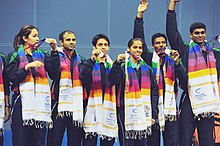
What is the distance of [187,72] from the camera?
4355 mm

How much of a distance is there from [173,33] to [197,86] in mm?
539

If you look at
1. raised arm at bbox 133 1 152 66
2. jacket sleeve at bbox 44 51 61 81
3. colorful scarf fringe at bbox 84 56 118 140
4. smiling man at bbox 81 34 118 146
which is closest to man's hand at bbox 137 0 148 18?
raised arm at bbox 133 1 152 66

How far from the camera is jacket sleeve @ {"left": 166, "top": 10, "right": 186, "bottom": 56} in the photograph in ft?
14.2

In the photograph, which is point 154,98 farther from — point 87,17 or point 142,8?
point 87,17

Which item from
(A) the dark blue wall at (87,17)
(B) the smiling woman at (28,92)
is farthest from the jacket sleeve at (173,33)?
(A) the dark blue wall at (87,17)

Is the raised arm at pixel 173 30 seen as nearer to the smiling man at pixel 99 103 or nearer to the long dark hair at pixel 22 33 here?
the smiling man at pixel 99 103

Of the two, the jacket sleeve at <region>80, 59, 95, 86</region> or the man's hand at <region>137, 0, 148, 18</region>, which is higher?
the man's hand at <region>137, 0, 148, 18</region>

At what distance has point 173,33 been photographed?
14.2 ft

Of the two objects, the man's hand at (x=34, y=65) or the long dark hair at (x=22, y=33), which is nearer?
the man's hand at (x=34, y=65)

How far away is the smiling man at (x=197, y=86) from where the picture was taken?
4281 mm

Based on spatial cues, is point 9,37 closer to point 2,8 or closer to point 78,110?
point 2,8

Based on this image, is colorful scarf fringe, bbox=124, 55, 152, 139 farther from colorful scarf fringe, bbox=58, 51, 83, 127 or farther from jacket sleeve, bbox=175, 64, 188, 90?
colorful scarf fringe, bbox=58, 51, 83, 127

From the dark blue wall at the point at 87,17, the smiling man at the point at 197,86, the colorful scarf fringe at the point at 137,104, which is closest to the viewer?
the colorful scarf fringe at the point at 137,104

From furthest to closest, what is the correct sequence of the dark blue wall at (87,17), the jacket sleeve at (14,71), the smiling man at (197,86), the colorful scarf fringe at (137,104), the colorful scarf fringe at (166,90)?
the dark blue wall at (87,17)
the colorful scarf fringe at (166,90)
the smiling man at (197,86)
the colorful scarf fringe at (137,104)
the jacket sleeve at (14,71)
